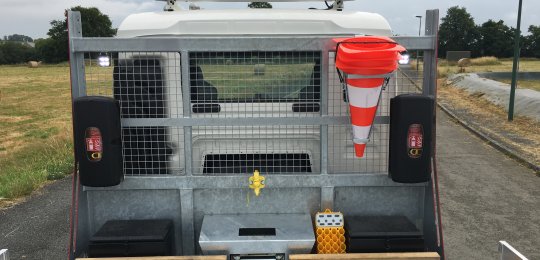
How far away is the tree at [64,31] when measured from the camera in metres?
81.1

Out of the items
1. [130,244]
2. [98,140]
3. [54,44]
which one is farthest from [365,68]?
[54,44]

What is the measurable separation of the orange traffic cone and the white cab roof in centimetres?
63

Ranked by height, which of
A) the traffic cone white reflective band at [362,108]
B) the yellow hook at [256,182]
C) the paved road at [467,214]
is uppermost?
the traffic cone white reflective band at [362,108]

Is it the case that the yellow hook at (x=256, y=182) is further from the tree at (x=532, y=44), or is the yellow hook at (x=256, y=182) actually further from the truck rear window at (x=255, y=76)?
the tree at (x=532, y=44)

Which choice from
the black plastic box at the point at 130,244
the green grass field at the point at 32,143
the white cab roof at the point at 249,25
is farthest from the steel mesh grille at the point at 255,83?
the green grass field at the point at 32,143

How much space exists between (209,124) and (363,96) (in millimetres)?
1119

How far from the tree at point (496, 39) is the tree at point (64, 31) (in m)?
66.6

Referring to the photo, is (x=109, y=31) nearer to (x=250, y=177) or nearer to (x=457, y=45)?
(x=457, y=45)

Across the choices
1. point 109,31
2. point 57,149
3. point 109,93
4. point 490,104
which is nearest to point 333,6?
point 109,93

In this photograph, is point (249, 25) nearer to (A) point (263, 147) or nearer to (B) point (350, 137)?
(A) point (263, 147)

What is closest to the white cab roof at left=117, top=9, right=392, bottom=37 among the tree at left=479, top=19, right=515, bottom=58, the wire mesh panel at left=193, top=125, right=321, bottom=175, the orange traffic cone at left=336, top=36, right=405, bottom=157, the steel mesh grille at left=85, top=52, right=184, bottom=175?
the steel mesh grille at left=85, top=52, right=184, bottom=175

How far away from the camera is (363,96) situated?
124 inches

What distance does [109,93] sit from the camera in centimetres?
362

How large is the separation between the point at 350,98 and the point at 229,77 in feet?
3.41
